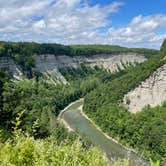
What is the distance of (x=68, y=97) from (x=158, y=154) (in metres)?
58.2

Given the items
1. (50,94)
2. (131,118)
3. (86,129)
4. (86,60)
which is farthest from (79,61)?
(131,118)

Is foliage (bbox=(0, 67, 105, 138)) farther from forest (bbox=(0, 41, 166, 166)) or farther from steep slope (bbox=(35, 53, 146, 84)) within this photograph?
steep slope (bbox=(35, 53, 146, 84))

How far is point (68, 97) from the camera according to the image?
104m

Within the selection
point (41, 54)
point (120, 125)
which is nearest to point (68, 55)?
point (41, 54)

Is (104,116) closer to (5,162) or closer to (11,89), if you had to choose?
(11,89)

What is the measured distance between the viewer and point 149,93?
233 feet

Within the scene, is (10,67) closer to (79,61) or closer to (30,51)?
(30,51)

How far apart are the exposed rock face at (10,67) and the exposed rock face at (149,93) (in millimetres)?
44468

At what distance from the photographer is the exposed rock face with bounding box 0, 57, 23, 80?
348 feet

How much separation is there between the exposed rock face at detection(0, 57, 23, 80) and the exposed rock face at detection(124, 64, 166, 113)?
44468mm

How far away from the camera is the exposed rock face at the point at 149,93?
69.4 meters

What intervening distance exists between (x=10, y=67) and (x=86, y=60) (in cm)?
4851

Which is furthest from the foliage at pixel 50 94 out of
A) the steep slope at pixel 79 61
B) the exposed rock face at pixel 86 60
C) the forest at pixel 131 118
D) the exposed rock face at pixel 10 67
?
the forest at pixel 131 118

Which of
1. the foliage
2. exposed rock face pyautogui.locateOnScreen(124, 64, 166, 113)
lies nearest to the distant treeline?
the foliage
